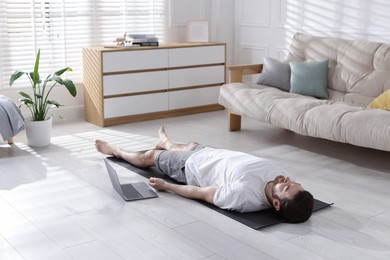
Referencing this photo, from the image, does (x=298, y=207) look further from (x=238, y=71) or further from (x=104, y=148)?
(x=238, y=71)

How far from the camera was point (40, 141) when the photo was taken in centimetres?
456

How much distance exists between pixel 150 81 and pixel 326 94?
174 centimetres

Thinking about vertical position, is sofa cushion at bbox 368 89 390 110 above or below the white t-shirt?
above

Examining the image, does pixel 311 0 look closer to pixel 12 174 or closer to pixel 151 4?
pixel 151 4

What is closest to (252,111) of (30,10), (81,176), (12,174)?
(81,176)

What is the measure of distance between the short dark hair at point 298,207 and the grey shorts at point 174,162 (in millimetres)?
758

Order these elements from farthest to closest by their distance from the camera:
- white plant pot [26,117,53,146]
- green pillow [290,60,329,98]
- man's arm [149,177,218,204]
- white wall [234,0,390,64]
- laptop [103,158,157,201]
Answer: white wall [234,0,390,64] < green pillow [290,60,329,98] < white plant pot [26,117,53,146] < laptop [103,158,157,201] < man's arm [149,177,218,204]

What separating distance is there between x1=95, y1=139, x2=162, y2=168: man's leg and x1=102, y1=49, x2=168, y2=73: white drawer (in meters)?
1.25

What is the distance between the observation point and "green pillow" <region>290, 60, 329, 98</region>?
15.9 ft

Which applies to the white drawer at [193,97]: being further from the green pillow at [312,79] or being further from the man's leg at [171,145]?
the man's leg at [171,145]

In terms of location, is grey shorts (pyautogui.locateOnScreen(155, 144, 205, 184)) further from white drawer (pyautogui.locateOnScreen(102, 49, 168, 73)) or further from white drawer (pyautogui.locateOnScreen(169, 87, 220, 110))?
white drawer (pyautogui.locateOnScreen(169, 87, 220, 110))

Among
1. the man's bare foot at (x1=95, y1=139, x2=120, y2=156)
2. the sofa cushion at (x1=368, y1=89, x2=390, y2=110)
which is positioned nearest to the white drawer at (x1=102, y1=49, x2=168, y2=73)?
the man's bare foot at (x1=95, y1=139, x2=120, y2=156)

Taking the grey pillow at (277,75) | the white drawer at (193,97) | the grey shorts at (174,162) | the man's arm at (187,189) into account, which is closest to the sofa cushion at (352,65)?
the grey pillow at (277,75)

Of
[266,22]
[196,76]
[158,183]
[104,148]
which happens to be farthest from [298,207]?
[266,22]
